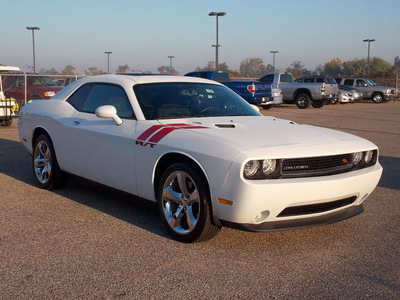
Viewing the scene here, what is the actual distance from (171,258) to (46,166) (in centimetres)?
304

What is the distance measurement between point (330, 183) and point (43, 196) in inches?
142

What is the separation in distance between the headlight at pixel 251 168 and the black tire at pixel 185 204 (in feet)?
1.35

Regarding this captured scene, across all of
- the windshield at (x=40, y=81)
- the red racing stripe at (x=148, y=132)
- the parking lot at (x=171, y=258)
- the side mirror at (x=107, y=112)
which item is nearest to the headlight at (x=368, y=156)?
the parking lot at (x=171, y=258)

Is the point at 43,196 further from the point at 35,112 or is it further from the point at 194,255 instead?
the point at 194,255

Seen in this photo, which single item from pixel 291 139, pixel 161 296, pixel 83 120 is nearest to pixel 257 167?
pixel 291 139

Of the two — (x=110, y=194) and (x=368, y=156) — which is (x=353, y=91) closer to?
(x=110, y=194)

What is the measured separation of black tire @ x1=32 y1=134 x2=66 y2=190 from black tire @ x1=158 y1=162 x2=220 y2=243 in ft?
7.06

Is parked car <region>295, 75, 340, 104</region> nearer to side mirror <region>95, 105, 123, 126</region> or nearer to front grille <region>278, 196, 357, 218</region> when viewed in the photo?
side mirror <region>95, 105, 123, 126</region>

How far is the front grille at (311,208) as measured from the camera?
13.6 ft

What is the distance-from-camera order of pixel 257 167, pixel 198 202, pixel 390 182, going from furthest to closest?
pixel 390 182, pixel 198 202, pixel 257 167

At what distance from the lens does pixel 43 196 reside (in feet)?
20.3

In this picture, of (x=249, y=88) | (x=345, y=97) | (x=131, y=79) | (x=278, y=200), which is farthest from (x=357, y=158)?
(x=345, y=97)

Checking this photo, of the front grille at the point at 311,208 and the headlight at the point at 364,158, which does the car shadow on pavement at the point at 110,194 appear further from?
the headlight at the point at 364,158

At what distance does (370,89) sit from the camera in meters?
36.2
